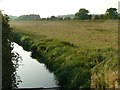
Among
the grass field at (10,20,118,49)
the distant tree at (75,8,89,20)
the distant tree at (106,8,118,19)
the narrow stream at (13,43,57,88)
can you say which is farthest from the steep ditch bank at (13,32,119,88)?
the distant tree at (75,8,89,20)

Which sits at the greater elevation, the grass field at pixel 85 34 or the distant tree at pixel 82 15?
the distant tree at pixel 82 15

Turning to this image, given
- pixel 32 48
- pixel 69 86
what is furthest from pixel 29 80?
pixel 32 48

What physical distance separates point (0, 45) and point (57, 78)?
7.20 metres

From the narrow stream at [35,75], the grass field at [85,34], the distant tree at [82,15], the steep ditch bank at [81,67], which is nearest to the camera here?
the steep ditch bank at [81,67]

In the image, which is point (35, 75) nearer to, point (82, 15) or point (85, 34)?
point (85, 34)

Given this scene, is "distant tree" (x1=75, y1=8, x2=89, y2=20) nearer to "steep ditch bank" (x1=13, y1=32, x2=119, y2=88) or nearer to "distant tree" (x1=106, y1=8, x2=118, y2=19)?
"distant tree" (x1=106, y1=8, x2=118, y2=19)

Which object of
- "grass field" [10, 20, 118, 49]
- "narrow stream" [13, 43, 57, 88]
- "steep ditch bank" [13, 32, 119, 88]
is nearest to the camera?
"steep ditch bank" [13, 32, 119, 88]

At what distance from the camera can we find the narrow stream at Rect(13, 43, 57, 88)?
25584 mm

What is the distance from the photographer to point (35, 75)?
29.1 metres

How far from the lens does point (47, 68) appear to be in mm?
29234

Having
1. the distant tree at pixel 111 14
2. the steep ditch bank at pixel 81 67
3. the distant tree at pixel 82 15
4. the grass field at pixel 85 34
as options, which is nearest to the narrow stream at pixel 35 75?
the steep ditch bank at pixel 81 67

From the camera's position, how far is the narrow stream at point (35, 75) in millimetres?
25584

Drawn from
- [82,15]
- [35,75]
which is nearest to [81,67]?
[35,75]

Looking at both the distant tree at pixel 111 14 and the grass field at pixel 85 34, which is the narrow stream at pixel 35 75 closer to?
the grass field at pixel 85 34
